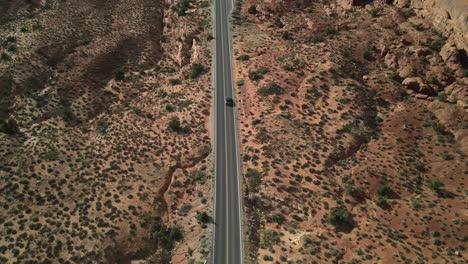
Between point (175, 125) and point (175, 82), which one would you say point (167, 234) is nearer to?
point (175, 125)

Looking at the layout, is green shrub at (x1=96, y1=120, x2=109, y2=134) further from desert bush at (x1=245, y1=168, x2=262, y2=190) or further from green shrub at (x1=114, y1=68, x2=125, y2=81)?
desert bush at (x1=245, y1=168, x2=262, y2=190)

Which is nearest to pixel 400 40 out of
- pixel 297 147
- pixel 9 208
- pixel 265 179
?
pixel 297 147

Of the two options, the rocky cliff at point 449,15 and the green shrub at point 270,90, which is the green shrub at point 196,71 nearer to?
the green shrub at point 270,90

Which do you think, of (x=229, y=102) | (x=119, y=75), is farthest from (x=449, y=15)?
(x=119, y=75)

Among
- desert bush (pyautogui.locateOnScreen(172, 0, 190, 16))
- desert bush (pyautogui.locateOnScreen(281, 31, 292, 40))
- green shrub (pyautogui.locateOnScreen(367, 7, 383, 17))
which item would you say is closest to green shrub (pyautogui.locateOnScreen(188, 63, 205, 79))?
desert bush (pyautogui.locateOnScreen(281, 31, 292, 40))

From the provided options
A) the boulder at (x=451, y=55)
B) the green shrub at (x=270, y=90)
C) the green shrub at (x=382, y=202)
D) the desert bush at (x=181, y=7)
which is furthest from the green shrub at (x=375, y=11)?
the green shrub at (x=382, y=202)

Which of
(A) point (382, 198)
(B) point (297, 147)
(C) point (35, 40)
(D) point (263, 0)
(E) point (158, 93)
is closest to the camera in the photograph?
(A) point (382, 198)

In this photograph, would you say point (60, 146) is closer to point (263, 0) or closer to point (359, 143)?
point (359, 143)
